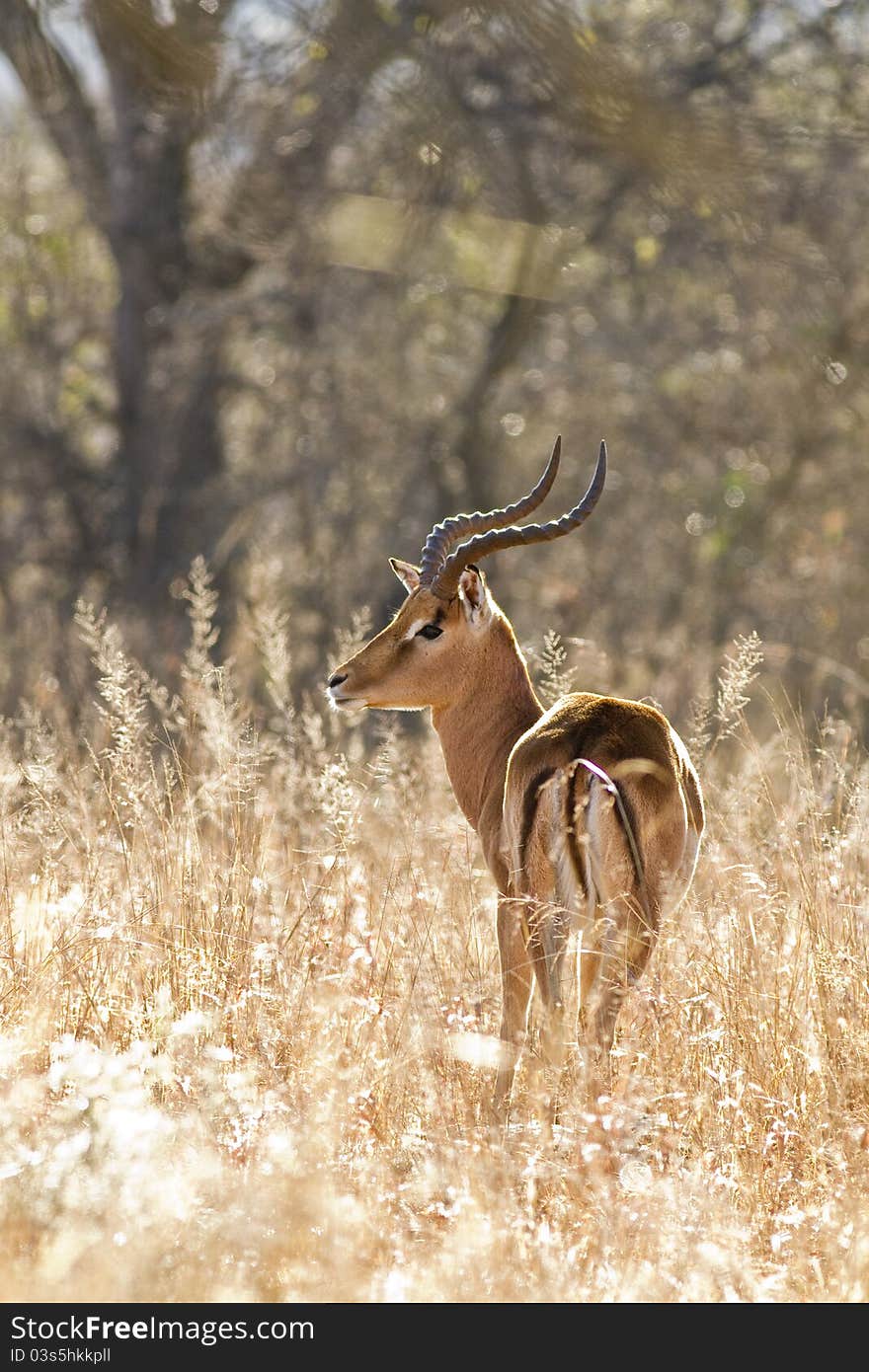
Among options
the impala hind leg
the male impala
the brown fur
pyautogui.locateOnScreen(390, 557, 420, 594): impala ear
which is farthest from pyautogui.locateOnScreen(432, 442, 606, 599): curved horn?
the impala hind leg

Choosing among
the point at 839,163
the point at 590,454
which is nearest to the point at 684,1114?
the point at 839,163

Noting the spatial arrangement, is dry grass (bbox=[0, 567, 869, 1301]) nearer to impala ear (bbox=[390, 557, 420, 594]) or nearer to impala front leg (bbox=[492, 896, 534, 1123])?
impala front leg (bbox=[492, 896, 534, 1123])

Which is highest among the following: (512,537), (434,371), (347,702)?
(512,537)

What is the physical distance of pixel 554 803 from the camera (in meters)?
4.66

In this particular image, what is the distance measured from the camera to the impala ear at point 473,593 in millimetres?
5871

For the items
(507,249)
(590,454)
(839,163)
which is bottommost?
(590,454)

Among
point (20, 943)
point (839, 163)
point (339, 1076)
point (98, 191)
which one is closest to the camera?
point (339, 1076)

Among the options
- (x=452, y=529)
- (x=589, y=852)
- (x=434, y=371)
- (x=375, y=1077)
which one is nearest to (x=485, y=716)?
(x=452, y=529)

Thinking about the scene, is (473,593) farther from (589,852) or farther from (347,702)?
(589,852)

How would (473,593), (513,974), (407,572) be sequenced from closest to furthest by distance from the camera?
(513,974)
(473,593)
(407,572)

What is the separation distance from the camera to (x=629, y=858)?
4.70 m

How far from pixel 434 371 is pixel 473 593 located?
10354mm

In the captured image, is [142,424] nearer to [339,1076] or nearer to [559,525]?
[559,525]

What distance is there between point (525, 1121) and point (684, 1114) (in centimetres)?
59
